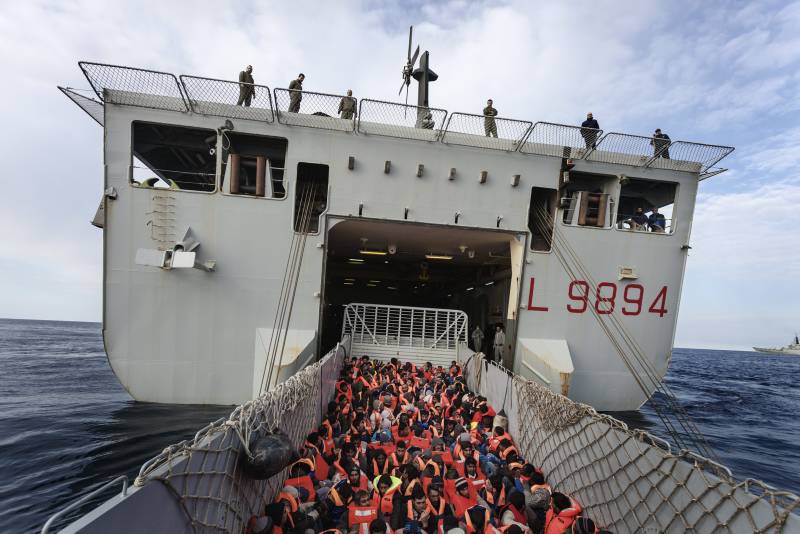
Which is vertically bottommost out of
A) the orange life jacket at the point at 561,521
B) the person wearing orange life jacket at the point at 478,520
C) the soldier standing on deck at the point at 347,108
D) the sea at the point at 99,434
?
the sea at the point at 99,434

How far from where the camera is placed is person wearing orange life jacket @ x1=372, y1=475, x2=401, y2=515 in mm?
4578

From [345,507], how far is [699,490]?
3.66 m

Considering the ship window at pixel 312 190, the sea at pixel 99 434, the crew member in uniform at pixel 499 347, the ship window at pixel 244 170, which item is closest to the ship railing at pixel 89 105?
the ship window at pixel 244 170

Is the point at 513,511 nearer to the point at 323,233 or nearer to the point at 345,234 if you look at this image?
the point at 323,233

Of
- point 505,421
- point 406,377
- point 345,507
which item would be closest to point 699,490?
point 345,507

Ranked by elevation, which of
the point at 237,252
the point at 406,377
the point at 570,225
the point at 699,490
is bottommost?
the point at 406,377

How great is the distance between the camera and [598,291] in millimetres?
11172

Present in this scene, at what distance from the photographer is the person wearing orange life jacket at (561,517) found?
4.19 meters

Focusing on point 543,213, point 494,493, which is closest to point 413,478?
point 494,493

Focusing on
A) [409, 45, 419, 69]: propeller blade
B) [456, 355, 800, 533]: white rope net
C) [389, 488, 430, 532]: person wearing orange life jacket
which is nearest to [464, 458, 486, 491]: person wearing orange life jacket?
[389, 488, 430, 532]: person wearing orange life jacket

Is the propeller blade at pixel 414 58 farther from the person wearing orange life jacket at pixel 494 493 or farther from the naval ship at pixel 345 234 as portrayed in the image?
the person wearing orange life jacket at pixel 494 493

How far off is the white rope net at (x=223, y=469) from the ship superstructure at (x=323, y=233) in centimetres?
430

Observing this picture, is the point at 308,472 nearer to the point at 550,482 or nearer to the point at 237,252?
the point at 550,482

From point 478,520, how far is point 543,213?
9.58 m
